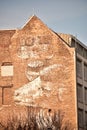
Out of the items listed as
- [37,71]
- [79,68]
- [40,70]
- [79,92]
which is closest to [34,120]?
[37,71]

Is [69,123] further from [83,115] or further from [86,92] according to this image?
[86,92]

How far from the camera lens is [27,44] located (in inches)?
2174

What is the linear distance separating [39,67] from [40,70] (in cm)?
38

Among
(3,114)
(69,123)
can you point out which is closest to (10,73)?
(3,114)

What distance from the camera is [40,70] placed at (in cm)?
5428

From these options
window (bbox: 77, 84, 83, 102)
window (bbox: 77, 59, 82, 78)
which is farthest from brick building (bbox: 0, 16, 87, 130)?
window (bbox: 77, 59, 82, 78)

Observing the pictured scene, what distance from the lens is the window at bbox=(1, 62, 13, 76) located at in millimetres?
55375

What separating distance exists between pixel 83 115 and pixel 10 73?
975cm

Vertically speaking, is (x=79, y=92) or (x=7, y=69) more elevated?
(x=7, y=69)

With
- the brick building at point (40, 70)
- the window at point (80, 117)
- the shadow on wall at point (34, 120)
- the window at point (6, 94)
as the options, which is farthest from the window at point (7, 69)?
the window at point (80, 117)

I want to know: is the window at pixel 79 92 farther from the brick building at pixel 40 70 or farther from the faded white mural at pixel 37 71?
the faded white mural at pixel 37 71

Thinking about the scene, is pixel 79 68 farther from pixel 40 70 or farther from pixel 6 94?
pixel 6 94

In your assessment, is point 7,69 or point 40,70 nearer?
point 40,70

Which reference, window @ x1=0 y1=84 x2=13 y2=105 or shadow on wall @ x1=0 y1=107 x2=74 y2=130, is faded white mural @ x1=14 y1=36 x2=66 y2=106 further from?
shadow on wall @ x1=0 y1=107 x2=74 y2=130
